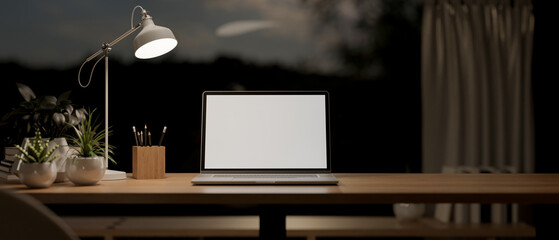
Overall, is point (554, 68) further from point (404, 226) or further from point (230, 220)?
point (230, 220)

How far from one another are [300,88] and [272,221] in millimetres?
1560

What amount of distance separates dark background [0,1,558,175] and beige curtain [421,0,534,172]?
0.29 ft

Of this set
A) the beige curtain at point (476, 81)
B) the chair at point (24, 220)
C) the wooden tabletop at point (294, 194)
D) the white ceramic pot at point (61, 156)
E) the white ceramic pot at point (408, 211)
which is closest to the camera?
the chair at point (24, 220)

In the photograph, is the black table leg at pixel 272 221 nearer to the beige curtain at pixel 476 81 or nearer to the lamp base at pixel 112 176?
the lamp base at pixel 112 176

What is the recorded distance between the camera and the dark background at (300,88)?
9.33 ft

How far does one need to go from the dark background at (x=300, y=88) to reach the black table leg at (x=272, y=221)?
1.54 m

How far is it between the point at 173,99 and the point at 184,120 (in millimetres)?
148

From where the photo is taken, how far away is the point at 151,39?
1.62m

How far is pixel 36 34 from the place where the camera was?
9.44 ft

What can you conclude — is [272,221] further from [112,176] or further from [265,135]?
[112,176]

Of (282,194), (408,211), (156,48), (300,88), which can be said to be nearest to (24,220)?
(282,194)

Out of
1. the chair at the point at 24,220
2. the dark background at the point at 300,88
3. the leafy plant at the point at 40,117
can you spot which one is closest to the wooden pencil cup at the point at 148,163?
the leafy plant at the point at 40,117

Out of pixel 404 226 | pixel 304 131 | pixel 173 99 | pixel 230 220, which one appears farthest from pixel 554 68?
pixel 173 99

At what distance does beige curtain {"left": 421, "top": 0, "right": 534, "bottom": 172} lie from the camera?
2.80 metres
